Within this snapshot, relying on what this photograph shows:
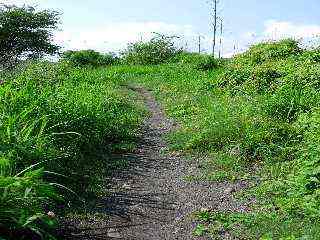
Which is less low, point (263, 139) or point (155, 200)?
point (263, 139)

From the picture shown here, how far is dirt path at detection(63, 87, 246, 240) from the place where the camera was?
224 inches

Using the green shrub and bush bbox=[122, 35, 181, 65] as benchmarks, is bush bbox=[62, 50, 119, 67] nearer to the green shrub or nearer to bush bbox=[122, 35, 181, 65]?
bush bbox=[122, 35, 181, 65]

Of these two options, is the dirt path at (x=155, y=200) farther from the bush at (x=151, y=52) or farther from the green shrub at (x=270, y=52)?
the bush at (x=151, y=52)

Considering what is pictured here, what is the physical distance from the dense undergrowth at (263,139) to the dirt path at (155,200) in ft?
0.89

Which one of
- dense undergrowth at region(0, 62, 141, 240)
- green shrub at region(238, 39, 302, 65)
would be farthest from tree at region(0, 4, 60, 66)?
dense undergrowth at region(0, 62, 141, 240)

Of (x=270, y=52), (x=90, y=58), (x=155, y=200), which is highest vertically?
(x=270, y=52)

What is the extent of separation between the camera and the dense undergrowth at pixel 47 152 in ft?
16.1

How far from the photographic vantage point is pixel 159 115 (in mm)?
12992

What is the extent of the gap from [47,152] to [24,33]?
3092 centimetres

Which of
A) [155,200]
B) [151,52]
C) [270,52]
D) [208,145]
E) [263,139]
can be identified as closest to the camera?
[155,200]

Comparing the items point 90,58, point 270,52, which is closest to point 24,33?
point 90,58

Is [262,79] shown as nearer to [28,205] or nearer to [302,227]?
[302,227]

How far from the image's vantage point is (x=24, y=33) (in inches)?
1419

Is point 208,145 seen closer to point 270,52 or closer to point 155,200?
point 155,200
